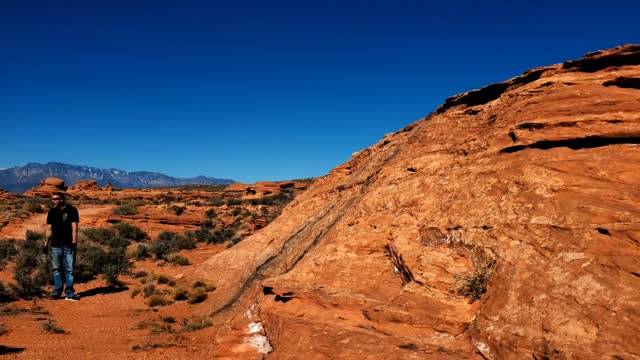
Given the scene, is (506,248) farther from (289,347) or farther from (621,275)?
(289,347)

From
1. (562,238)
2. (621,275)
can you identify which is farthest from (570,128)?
(621,275)

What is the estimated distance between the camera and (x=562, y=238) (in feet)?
16.7

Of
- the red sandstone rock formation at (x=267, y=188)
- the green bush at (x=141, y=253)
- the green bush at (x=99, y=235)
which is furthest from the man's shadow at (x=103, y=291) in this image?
the red sandstone rock formation at (x=267, y=188)

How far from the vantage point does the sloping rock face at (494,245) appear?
175 inches

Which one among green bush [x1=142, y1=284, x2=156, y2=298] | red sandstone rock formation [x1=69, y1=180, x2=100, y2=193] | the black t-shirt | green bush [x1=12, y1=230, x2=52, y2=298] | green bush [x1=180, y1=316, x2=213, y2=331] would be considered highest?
A: red sandstone rock formation [x1=69, y1=180, x2=100, y2=193]

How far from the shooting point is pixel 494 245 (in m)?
5.59

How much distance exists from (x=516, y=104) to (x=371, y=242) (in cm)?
336

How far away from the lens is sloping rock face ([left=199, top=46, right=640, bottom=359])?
14.5 ft

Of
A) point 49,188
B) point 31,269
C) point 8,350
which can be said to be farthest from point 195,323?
point 49,188

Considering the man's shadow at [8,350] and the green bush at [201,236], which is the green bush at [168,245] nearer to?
the green bush at [201,236]

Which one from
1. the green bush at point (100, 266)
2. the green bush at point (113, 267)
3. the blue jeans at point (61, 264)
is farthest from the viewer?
the green bush at point (100, 266)

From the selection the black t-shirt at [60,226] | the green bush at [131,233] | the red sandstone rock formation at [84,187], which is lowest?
the green bush at [131,233]

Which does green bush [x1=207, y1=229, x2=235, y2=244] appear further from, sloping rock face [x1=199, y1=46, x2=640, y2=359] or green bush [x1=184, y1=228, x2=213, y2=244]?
sloping rock face [x1=199, y1=46, x2=640, y2=359]

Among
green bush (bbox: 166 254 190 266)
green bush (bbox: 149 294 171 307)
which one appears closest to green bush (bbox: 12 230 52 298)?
green bush (bbox: 149 294 171 307)
